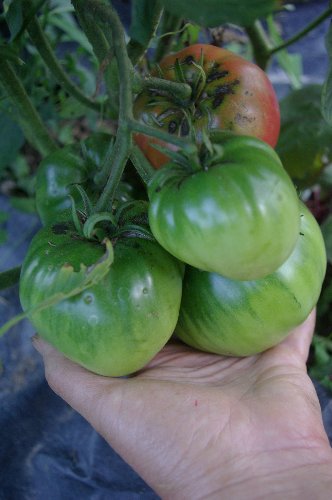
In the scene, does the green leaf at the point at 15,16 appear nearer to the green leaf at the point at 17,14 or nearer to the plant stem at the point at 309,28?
the green leaf at the point at 17,14

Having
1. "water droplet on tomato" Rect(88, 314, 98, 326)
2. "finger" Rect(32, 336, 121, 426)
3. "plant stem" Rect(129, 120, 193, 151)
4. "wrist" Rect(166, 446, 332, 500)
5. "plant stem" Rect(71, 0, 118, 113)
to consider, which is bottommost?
"wrist" Rect(166, 446, 332, 500)

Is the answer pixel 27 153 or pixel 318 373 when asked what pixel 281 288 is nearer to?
pixel 318 373

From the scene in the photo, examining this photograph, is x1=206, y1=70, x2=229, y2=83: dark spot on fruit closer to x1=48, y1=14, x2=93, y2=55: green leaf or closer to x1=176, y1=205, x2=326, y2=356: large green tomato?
x1=176, y1=205, x2=326, y2=356: large green tomato

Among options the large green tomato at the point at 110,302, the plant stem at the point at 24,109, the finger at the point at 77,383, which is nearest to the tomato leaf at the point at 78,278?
the large green tomato at the point at 110,302

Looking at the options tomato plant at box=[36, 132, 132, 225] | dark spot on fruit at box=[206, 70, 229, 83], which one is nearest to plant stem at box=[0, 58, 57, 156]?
tomato plant at box=[36, 132, 132, 225]

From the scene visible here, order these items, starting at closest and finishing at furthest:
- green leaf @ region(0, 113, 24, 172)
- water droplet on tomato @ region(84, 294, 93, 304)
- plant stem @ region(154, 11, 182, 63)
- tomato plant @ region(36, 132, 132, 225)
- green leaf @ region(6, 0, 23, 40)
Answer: water droplet on tomato @ region(84, 294, 93, 304) → green leaf @ region(6, 0, 23, 40) → tomato plant @ region(36, 132, 132, 225) → plant stem @ region(154, 11, 182, 63) → green leaf @ region(0, 113, 24, 172)

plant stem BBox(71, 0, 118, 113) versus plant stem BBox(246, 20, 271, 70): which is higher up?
plant stem BBox(71, 0, 118, 113)
